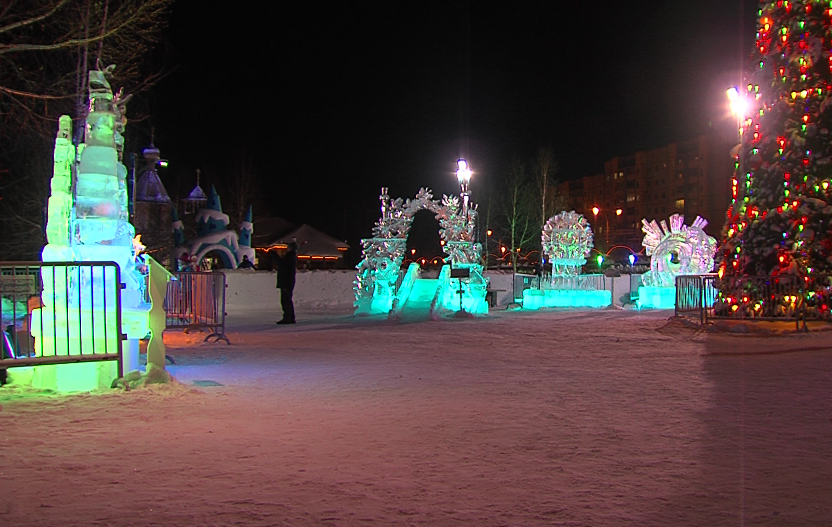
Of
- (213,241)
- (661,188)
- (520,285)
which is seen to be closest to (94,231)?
(520,285)

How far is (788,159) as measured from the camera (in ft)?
46.7

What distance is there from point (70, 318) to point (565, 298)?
18875 mm

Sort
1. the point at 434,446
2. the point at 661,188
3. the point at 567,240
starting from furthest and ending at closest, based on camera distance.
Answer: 1. the point at 661,188
2. the point at 567,240
3. the point at 434,446

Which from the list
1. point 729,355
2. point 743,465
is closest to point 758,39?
point 729,355

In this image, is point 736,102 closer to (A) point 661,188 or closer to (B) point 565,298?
(B) point 565,298

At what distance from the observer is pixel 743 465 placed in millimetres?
4719

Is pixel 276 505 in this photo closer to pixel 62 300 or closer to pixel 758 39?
pixel 62 300

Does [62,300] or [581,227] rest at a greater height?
[581,227]

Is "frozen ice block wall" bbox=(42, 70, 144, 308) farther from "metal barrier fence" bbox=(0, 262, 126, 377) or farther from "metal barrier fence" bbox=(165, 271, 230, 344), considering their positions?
"metal barrier fence" bbox=(165, 271, 230, 344)

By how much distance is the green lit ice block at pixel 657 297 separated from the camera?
23328 mm

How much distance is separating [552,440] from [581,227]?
1961 centimetres

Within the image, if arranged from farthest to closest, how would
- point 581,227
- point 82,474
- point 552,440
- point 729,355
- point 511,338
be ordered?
point 581,227 < point 511,338 < point 729,355 < point 552,440 < point 82,474

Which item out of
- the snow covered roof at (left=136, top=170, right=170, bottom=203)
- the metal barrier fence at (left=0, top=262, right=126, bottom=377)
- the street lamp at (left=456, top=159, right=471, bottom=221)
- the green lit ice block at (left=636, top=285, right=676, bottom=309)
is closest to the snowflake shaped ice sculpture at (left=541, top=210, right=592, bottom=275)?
the green lit ice block at (left=636, top=285, right=676, bottom=309)

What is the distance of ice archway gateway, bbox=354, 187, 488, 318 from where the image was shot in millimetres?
20000
